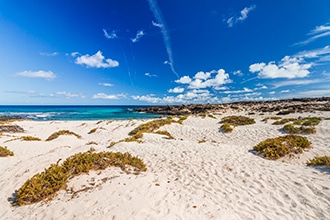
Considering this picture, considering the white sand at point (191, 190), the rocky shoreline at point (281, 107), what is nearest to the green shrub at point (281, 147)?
the white sand at point (191, 190)

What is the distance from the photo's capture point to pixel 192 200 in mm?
5512

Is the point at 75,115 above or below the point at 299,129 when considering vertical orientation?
below

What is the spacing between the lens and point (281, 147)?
407 inches

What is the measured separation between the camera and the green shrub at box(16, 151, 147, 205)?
5.86 meters

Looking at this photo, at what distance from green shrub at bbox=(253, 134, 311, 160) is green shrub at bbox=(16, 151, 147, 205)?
703 cm

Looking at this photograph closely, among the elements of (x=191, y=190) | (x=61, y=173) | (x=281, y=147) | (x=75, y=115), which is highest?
(x=61, y=173)

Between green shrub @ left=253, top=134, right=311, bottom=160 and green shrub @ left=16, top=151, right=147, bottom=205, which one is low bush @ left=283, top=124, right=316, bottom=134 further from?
green shrub @ left=16, top=151, right=147, bottom=205

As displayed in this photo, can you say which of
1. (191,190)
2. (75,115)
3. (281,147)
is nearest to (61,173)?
(191,190)

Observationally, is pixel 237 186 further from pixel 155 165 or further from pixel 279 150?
pixel 279 150

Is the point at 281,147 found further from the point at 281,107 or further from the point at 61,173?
the point at 281,107

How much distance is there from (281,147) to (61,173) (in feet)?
35.2

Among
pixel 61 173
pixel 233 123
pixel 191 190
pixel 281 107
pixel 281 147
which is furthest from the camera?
pixel 281 107

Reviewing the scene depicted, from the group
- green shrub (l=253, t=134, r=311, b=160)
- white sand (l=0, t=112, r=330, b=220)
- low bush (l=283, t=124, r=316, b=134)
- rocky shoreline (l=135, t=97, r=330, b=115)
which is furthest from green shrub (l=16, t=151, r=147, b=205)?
rocky shoreline (l=135, t=97, r=330, b=115)

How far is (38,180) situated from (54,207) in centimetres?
153
